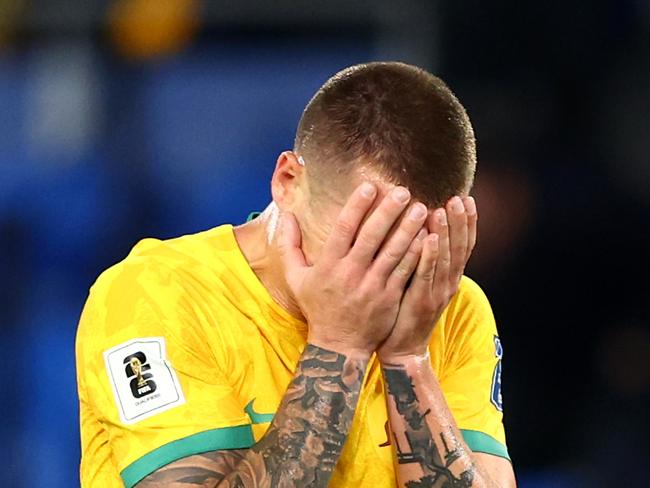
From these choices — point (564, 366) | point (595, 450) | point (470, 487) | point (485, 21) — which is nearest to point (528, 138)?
point (485, 21)

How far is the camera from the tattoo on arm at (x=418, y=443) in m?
1.77

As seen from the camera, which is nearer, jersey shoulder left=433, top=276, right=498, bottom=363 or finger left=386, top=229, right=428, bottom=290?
finger left=386, top=229, right=428, bottom=290

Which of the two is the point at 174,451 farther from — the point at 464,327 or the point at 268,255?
the point at 464,327

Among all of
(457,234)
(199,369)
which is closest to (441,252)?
(457,234)

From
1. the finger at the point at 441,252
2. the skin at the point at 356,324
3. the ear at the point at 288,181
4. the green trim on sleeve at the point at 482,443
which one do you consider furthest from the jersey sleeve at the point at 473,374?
the ear at the point at 288,181

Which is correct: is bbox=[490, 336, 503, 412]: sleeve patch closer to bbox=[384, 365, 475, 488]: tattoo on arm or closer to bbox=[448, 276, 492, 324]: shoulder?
bbox=[448, 276, 492, 324]: shoulder

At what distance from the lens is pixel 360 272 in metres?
1.66

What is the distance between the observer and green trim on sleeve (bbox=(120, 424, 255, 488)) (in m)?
1.67

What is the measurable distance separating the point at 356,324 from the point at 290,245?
162 mm

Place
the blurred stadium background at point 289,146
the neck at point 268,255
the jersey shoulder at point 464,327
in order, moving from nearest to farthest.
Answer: the neck at point 268,255, the jersey shoulder at point 464,327, the blurred stadium background at point 289,146

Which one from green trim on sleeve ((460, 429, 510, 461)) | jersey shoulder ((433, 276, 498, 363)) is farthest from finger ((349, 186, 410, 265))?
green trim on sleeve ((460, 429, 510, 461))

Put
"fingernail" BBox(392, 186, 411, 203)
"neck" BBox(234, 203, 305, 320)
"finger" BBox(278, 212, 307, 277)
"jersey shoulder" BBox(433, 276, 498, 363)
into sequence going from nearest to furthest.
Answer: "fingernail" BBox(392, 186, 411, 203)
"finger" BBox(278, 212, 307, 277)
"neck" BBox(234, 203, 305, 320)
"jersey shoulder" BBox(433, 276, 498, 363)

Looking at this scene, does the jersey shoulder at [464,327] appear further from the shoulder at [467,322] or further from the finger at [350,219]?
the finger at [350,219]

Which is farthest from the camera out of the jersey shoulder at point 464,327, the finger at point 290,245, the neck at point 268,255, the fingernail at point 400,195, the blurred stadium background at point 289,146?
the blurred stadium background at point 289,146
